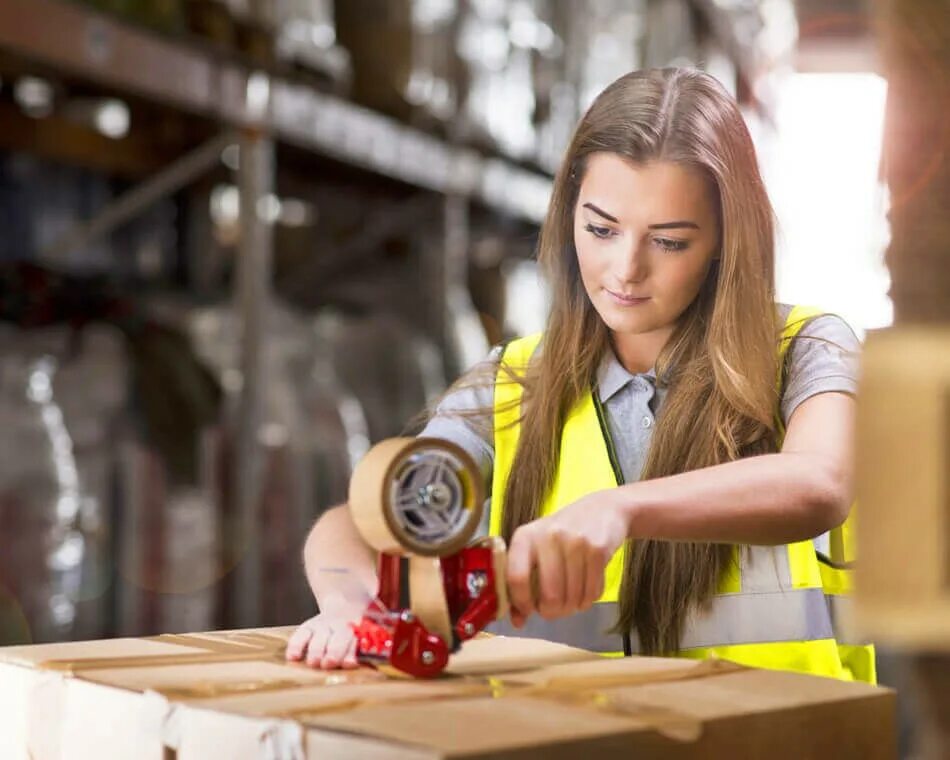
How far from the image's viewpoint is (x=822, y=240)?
6.25m

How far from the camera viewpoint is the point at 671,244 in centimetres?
166

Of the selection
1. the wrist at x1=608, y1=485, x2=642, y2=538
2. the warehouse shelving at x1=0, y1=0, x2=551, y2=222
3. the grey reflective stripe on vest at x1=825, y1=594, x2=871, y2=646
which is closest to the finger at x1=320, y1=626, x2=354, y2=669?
the wrist at x1=608, y1=485, x2=642, y2=538

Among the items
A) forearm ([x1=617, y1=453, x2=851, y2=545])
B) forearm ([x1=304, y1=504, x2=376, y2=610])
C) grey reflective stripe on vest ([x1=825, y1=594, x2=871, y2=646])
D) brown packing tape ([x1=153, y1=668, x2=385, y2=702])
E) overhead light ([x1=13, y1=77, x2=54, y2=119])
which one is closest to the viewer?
brown packing tape ([x1=153, y1=668, x2=385, y2=702])

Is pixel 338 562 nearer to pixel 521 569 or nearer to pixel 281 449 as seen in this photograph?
pixel 521 569

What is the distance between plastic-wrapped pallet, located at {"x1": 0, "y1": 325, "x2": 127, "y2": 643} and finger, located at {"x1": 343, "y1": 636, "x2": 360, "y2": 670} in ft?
7.04

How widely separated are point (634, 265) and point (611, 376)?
191 mm

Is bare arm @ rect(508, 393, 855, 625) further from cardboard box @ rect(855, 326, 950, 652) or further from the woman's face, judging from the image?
cardboard box @ rect(855, 326, 950, 652)

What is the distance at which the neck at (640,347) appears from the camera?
1764 mm

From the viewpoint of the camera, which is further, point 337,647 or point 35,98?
point 35,98

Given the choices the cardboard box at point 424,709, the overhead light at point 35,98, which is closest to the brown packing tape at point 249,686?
the cardboard box at point 424,709

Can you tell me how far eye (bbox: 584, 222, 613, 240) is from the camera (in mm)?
1682

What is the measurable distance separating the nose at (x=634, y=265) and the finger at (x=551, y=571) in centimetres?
47

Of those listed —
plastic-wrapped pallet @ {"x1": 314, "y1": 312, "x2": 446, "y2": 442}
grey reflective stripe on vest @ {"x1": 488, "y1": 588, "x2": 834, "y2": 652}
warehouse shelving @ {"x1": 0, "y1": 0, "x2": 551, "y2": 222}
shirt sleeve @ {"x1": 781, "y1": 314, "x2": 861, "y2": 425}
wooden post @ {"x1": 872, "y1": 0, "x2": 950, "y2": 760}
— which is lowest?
grey reflective stripe on vest @ {"x1": 488, "y1": 588, "x2": 834, "y2": 652}

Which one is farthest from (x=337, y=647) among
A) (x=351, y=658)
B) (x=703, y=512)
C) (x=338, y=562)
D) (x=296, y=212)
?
(x=296, y=212)
